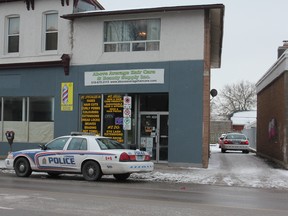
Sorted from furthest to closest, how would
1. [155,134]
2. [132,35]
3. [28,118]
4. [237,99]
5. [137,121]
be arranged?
[237,99], [28,118], [137,121], [132,35], [155,134]

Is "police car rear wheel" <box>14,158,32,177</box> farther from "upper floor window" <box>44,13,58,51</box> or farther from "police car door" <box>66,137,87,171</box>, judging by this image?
"upper floor window" <box>44,13,58,51</box>

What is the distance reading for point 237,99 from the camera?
96062 millimetres

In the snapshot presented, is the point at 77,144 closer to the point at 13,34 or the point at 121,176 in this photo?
the point at 121,176

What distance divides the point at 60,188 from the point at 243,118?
213 ft

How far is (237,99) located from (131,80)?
78.4 m

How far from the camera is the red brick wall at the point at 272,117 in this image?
65.8 ft

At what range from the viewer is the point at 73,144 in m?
15.4

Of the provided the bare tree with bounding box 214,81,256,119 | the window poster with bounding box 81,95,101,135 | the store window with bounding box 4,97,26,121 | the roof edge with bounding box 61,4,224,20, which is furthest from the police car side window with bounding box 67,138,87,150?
the bare tree with bounding box 214,81,256,119

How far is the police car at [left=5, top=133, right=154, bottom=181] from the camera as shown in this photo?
47.5 ft

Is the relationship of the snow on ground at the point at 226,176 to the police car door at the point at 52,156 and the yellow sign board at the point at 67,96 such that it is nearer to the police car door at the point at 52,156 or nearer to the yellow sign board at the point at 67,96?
the police car door at the point at 52,156

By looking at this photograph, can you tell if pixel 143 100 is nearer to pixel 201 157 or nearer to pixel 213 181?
pixel 201 157

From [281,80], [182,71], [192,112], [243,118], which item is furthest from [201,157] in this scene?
[243,118]

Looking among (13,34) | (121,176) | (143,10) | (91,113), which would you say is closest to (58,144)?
(121,176)

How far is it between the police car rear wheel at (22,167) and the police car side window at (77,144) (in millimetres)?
1739
